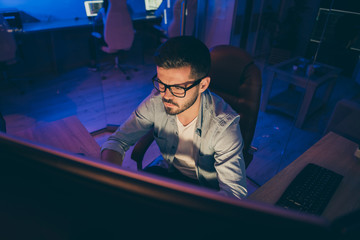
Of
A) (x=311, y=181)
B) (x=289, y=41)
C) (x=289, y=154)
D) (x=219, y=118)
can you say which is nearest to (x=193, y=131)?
(x=219, y=118)

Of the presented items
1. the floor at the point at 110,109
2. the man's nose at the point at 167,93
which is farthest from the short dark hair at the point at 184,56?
the floor at the point at 110,109

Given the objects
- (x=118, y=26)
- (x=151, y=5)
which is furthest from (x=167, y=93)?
(x=151, y=5)

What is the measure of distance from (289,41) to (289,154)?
145cm

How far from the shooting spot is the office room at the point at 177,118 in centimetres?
27

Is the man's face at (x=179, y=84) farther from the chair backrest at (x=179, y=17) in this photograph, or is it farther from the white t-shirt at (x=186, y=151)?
the chair backrest at (x=179, y=17)

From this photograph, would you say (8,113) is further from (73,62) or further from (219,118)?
(219,118)

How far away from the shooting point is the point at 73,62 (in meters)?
4.82

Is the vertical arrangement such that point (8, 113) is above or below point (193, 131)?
below

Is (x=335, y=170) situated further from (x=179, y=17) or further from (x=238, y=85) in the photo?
(x=179, y=17)

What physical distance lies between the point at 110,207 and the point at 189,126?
103 cm

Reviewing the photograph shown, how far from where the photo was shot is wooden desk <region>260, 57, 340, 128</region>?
3.05 metres

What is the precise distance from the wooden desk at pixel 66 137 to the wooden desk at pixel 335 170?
874mm

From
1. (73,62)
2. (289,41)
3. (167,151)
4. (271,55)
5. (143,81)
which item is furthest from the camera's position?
(73,62)

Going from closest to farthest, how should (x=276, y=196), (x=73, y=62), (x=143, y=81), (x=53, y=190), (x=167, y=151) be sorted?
(x=53, y=190), (x=276, y=196), (x=167, y=151), (x=143, y=81), (x=73, y=62)
